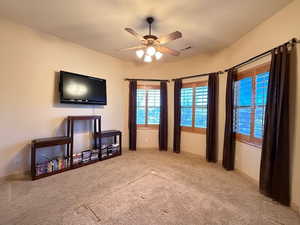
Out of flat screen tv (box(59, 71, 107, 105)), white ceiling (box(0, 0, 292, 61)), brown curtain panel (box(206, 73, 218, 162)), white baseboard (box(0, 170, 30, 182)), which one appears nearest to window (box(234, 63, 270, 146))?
brown curtain panel (box(206, 73, 218, 162))

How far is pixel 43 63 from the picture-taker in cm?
312

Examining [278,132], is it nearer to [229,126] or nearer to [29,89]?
[229,126]

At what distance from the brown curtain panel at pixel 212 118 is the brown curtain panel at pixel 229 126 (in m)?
0.44

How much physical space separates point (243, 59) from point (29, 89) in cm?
443

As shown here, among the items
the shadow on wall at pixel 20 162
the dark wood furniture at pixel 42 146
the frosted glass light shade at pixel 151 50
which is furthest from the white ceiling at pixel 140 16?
the shadow on wall at pixel 20 162

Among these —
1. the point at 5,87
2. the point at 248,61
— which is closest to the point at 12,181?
the point at 5,87

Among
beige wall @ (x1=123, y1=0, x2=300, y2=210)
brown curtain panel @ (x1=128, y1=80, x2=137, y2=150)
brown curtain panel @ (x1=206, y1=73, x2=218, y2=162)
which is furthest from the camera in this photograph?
brown curtain panel @ (x1=128, y1=80, x2=137, y2=150)

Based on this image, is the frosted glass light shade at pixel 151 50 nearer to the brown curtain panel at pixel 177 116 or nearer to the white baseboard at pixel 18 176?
the brown curtain panel at pixel 177 116

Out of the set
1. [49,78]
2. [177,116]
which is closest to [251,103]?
[177,116]

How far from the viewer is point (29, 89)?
295cm

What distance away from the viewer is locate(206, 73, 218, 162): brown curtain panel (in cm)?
378

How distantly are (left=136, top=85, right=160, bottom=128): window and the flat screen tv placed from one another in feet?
4.06

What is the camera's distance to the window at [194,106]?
414cm

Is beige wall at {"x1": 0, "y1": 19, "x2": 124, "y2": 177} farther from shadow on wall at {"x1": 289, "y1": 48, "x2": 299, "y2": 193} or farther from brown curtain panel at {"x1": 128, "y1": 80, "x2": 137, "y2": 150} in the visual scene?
shadow on wall at {"x1": 289, "y1": 48, "x2": 299, "y2": 193}
